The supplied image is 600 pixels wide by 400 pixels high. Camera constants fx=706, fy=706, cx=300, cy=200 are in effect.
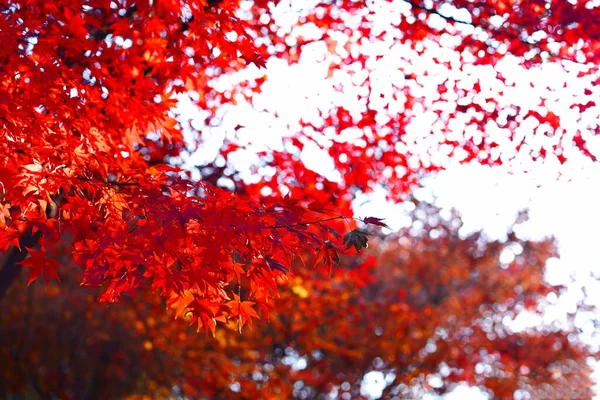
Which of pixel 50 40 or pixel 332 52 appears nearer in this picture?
pixel 50 40

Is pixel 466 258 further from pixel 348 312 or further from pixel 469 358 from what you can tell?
pixel 348 312

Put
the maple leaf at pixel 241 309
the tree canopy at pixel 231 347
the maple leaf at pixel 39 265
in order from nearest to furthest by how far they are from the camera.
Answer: the maple leaf at pixel 39 265 < the maple leaf at pixel 241 309 < the tree canopy at pixel 231 347

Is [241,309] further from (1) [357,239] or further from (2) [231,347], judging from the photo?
(2) [231,347]

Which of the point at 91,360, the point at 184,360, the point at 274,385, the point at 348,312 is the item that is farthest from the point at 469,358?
the point at 91,360

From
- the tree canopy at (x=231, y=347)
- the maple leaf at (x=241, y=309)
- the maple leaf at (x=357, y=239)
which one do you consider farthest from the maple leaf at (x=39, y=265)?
the tree canopy at (x=231, y=347)

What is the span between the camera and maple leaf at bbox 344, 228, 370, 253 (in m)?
3.62

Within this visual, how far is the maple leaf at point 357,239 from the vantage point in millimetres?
3621

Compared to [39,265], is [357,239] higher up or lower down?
higher up

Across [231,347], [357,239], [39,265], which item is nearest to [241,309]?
[357,239]

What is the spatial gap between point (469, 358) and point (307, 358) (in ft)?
22.6

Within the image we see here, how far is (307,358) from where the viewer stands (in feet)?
54.8

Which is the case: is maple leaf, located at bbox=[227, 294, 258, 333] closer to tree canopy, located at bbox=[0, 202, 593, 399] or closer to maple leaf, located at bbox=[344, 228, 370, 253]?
maple leaf, located at bbox=[344, 228, 370, 253]

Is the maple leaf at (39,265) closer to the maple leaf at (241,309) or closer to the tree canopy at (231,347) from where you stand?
the maple leaf at (241,309)

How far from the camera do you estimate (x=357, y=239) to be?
3.65 m
